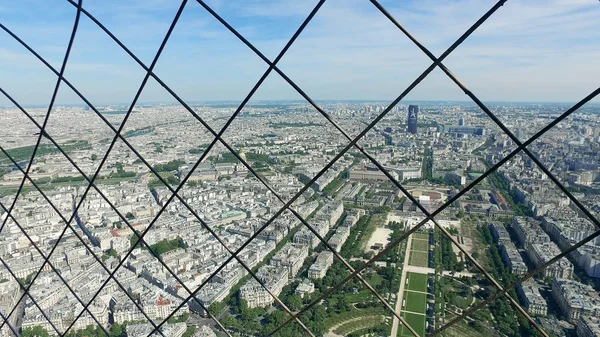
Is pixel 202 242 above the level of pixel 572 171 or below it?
below

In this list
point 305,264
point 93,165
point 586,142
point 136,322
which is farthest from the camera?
point 586,142

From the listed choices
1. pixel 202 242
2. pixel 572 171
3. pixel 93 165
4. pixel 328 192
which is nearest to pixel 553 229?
pixel 572 171

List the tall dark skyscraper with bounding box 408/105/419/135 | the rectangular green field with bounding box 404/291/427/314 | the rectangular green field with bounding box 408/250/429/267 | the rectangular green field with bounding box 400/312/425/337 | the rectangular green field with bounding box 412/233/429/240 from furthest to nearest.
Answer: the tall dark skyscraper with bounding box 408/105/419/135, the rectangular green field with bounding box 412/233/429/240, the rectangular green field with bounding box 408/250/429/267, the rectangular green field with bounding box 404/291/427/314, the rectangular green field with bounding box 400/312/425/337

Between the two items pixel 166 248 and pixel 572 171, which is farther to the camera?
pixel 572 171

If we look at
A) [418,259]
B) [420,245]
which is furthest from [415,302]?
[420,245]

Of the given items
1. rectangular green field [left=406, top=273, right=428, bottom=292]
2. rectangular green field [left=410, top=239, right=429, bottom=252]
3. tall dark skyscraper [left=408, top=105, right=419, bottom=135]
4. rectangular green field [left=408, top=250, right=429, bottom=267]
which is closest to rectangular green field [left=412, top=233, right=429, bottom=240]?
rectangular green field [left=410, top=239, right=429, bottom=252]

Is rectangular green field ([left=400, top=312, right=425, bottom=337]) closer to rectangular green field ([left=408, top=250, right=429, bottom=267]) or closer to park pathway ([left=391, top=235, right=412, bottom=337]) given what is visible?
park pathway ([left=391, top=235, right=412, bottom=337])

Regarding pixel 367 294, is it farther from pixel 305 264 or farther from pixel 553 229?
pixel 553 229
